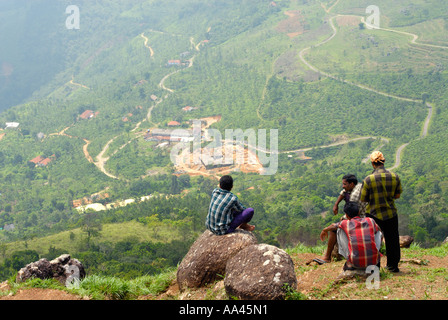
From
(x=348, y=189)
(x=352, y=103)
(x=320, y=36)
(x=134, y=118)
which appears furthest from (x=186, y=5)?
(x=348, y=189)

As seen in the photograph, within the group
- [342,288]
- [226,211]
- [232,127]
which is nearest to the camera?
[342,288]

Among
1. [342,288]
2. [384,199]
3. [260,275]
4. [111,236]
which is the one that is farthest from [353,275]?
[111,236]

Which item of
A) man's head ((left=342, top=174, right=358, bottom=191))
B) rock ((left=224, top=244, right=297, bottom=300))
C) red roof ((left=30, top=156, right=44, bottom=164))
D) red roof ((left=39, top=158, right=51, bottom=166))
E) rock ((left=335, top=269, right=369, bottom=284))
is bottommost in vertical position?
red roof ((left=39, top=158, right=51, bottom=166))

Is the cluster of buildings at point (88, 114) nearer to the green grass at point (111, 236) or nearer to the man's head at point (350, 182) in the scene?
the green grass at point (111, 236)

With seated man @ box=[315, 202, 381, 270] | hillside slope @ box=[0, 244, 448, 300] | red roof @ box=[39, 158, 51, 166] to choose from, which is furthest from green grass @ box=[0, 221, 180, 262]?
red roof @ box=[39, 158, 51, 166]

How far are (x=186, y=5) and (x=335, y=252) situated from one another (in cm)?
13962

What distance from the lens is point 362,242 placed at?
19.8 feet

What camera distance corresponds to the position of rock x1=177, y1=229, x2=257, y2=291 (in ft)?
22.4

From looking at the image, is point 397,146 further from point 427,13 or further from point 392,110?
point 427,13

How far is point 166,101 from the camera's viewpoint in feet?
263

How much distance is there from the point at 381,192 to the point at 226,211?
8.57 feet

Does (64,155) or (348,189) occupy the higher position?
(348,189)

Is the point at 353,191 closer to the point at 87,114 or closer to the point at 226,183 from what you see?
the point at 226,183

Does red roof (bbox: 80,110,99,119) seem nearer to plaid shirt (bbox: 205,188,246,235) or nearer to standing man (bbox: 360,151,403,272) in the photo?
plaid shirt (bbox: 205,188,246,235)
